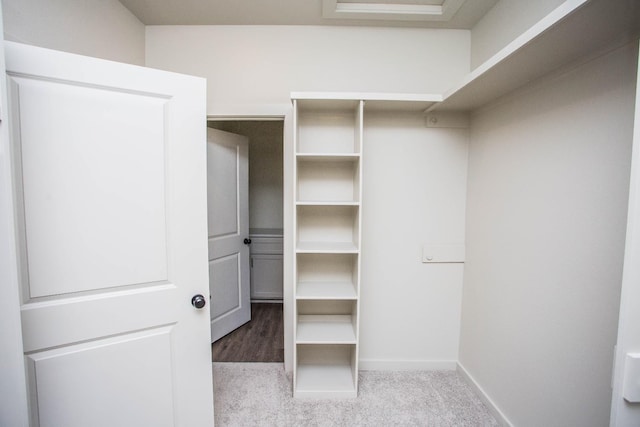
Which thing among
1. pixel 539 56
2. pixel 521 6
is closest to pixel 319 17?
pixel 521 6

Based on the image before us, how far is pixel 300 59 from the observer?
196 centimetres

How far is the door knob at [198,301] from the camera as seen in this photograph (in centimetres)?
128

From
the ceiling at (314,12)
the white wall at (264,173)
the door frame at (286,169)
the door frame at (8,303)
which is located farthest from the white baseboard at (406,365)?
the ceiling at (314,12)

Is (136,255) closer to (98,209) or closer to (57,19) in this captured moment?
(98,209)

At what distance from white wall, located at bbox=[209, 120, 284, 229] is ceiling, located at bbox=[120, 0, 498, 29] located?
5.84 ft

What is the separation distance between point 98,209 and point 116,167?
19cm

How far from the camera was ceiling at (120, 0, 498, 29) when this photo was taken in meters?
1.72

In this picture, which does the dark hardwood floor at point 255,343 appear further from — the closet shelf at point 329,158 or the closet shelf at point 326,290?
the closet shelf at point 329,158

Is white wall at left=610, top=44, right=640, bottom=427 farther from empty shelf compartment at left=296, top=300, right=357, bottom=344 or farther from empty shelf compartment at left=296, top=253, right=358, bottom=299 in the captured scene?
empty shelf compartment at left=296, top=253, right=358, bottom=299

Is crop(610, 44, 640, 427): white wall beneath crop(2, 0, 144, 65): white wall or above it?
beneath

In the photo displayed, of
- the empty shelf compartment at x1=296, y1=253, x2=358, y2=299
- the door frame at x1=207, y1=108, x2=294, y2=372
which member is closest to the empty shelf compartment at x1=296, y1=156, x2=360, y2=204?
the door frame at x1=207, y1=108, x2=294, y2=372

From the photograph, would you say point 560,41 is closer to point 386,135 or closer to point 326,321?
point 386,135

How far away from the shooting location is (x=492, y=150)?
1.73 metres

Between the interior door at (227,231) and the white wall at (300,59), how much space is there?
0.55m
